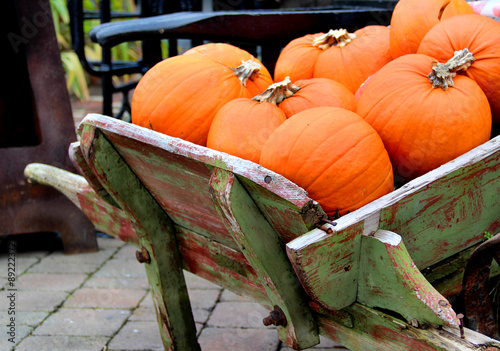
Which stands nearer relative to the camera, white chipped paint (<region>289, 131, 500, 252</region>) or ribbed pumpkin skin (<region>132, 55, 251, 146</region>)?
white chipped paint (<region>289, 131, 500, 252</region>)

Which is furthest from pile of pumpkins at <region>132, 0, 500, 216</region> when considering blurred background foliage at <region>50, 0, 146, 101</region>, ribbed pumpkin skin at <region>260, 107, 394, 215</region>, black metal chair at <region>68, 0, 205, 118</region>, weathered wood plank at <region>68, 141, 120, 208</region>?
blurred background foliage at <region>50, 0, 146, 101</region>

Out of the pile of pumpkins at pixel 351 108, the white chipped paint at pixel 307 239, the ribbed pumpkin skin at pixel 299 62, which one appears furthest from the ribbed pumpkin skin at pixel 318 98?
the white chipped paint at pixel 307 239

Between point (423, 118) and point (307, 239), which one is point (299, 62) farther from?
point (307, 239)

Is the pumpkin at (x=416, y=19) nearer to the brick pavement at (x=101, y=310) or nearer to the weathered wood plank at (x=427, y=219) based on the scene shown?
the weathered wood plank at (x=427, y=219)

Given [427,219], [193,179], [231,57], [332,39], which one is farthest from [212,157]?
[332,39]

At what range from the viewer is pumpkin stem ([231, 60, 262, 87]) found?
1.53 m

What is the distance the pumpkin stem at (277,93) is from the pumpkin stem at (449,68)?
0.37 meters

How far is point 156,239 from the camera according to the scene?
5.40 ft

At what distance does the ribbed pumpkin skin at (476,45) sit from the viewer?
54.2 inches

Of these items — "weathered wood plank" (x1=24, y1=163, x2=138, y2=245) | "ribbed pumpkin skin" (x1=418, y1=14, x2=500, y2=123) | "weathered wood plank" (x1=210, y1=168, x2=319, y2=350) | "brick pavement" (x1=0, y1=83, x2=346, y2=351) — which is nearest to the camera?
"weathered wood plank" (x1=210, y1=168, x2=319, y2=350)

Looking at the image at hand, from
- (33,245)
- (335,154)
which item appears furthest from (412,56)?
(33,245)

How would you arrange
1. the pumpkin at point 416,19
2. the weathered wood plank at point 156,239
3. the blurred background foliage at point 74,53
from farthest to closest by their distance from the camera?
the blurred background foliage at point 74,53, the pumpkin at point 416,19, the weathered wood plank at point 156,239

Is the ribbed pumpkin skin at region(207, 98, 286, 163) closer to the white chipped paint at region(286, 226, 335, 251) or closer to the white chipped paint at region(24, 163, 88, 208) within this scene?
the white chipped paint at region(286, 226, 335, 251)

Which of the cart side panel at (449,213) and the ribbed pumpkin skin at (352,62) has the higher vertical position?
the ribbed pumpkin skin at (352,62)
